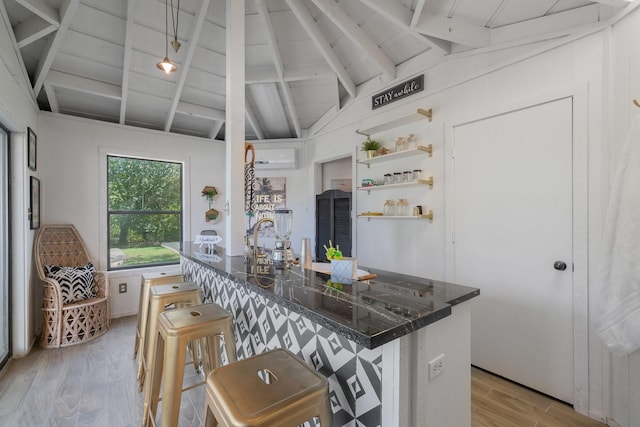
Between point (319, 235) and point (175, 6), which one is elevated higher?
point (175, 6)

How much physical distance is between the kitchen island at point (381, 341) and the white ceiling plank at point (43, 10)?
99.5 inches

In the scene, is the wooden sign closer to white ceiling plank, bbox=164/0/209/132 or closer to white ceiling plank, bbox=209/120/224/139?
white ceiling plank, bbox=164/0/209/132

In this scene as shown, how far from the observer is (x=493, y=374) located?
2449 millimetres

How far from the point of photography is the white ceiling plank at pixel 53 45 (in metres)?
2.34

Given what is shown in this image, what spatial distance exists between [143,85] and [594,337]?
4.79 meters

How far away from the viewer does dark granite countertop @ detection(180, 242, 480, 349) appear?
3.20 ft

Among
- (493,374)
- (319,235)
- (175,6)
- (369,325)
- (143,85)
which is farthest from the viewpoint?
(319,235)

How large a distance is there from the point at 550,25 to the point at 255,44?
2.61 m

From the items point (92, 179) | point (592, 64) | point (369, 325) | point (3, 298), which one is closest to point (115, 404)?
point (3, 298)

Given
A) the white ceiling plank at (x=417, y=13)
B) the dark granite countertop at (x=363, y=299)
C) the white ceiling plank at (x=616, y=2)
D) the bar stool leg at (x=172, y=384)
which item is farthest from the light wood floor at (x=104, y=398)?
the white ceiling plank at (x=417, y=13)

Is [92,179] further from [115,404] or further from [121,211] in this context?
[115,404]

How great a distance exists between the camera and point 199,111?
4.00m

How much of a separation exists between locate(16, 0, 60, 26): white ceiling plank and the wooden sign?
2.94 metres

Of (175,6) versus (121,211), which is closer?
(175,6)
